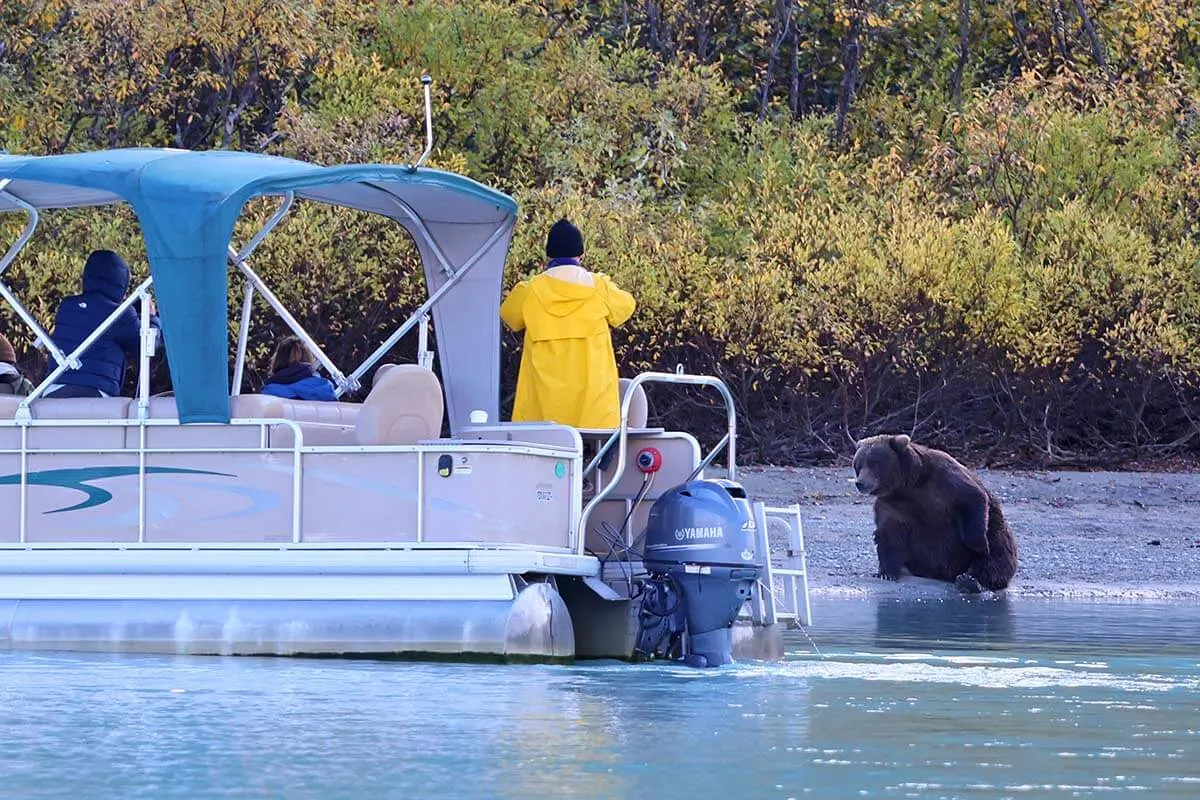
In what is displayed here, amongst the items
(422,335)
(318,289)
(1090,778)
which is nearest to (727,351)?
(318,289)

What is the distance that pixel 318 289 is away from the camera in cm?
2058

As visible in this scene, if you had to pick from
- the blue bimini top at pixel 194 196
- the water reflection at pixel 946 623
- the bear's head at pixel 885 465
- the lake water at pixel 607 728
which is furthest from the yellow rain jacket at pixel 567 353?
the bear's head at pixel 885 465

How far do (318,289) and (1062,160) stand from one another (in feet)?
28.1

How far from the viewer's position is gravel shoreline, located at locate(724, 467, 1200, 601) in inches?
639

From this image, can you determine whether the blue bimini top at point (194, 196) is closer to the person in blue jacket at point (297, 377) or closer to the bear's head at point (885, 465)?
the person in blue jacket at point (297, 377)

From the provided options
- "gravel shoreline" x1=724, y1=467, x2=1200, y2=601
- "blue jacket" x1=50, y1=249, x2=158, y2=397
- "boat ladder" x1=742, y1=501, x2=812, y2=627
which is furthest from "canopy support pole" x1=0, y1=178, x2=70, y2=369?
"gravel shoreline" x1=724, y1=467, x2=1200, y2=601

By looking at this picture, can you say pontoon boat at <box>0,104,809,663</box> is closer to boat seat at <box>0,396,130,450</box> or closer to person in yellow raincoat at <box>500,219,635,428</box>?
boat seat at <box>0,396,130,450</box>

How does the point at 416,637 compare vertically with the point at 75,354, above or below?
below

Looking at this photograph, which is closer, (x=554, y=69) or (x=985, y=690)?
(x=985, y=690)

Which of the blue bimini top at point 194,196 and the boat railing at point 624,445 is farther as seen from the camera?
the boat railing at point 624,445

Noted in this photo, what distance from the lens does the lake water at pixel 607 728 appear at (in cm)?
742

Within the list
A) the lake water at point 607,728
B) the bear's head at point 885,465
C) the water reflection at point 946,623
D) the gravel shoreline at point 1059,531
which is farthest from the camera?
the gravel shoreline at point 1059,531

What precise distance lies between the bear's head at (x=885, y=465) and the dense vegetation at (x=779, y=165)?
17.7 feet

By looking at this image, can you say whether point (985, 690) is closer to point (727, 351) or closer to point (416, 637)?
point (416, 637)
